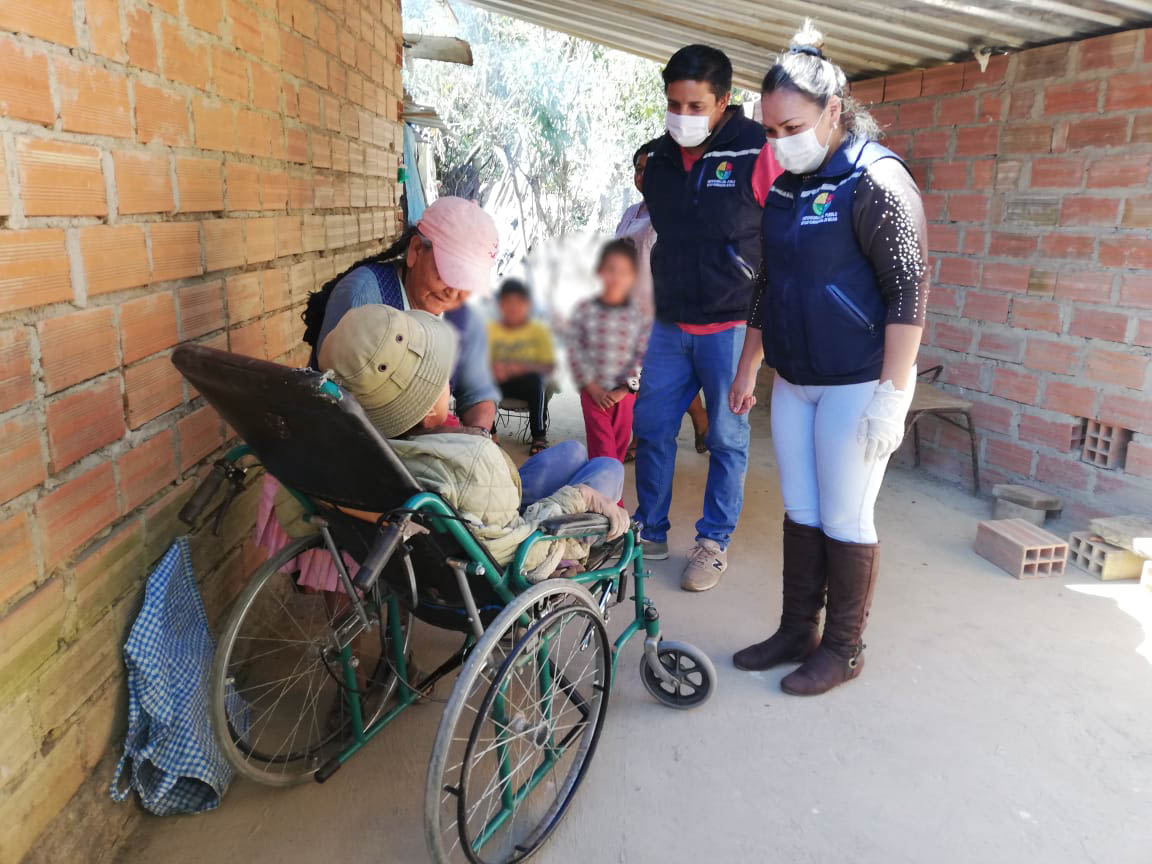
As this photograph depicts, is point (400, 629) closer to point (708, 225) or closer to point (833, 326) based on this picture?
point (833, 326)

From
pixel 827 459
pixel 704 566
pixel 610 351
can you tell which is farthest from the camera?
pixel 610 351

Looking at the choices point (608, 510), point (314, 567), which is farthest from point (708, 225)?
point (314, 567)

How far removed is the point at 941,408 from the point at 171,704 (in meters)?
3.51

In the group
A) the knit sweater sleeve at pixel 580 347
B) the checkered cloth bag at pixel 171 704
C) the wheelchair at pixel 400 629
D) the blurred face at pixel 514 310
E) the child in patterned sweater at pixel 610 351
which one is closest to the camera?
the wheelchair at pixel 400 629

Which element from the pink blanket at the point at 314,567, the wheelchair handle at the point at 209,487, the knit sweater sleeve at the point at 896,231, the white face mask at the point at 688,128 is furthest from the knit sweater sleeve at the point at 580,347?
the wheelchair handle at the point at 209,487

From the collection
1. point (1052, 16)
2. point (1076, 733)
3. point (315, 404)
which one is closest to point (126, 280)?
point (315, 404)

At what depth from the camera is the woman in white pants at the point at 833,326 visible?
7.11ft

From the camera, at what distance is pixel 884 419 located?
7.20 feet

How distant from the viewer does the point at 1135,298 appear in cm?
348

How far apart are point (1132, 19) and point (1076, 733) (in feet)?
9.36

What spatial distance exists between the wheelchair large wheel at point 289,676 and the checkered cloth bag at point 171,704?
3.1 inches

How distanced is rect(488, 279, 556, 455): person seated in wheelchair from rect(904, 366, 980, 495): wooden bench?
74.0 inches

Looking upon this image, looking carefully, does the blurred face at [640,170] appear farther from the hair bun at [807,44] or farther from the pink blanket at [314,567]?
the pink blanket at [314,567]

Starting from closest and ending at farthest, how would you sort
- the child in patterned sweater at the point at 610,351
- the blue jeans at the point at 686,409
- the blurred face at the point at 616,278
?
the blue jeans at the point at 686,409 < the child in patterned sweater at the point at 610,351 < the blurred face at the point at 616,278
